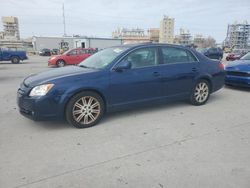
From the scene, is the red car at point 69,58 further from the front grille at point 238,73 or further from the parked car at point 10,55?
the front grille at point 238,73

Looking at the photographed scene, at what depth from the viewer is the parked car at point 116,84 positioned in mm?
3996

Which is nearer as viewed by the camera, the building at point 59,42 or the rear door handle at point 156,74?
the rear door handle at point 156,74

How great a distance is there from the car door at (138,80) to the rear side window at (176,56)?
25 cm

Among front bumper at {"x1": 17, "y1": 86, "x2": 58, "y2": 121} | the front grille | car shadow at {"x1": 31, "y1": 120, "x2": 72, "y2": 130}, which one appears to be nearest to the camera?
front bumper at {"x1": 17, "y1": 86, "x2": 58, "y2": 121}

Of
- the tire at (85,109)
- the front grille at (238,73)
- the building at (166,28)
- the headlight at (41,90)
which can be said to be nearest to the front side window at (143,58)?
the tire at (85,109)

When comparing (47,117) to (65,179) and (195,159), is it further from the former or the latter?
(195,159)

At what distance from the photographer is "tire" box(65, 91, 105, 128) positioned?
13.5ft

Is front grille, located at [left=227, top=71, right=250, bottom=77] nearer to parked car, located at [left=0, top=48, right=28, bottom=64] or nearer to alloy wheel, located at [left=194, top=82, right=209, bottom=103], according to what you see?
alloy wheel, located at [left=194, top=82, right=209, bottom=103]

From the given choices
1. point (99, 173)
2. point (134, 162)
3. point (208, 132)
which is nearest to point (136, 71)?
point (208, 132)

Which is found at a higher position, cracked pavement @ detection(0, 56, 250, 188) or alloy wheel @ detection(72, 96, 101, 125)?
alloy wheel @ detection(72, 96, 101, 125)

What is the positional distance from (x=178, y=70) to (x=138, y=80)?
3.73 feet

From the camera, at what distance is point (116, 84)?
445 centimetres

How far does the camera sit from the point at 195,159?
3.12 meters

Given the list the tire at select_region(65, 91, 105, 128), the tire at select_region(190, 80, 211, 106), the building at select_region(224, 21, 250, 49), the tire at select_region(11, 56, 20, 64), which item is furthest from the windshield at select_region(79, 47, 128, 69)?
the building at select_region(224, 21, 250, 49)
